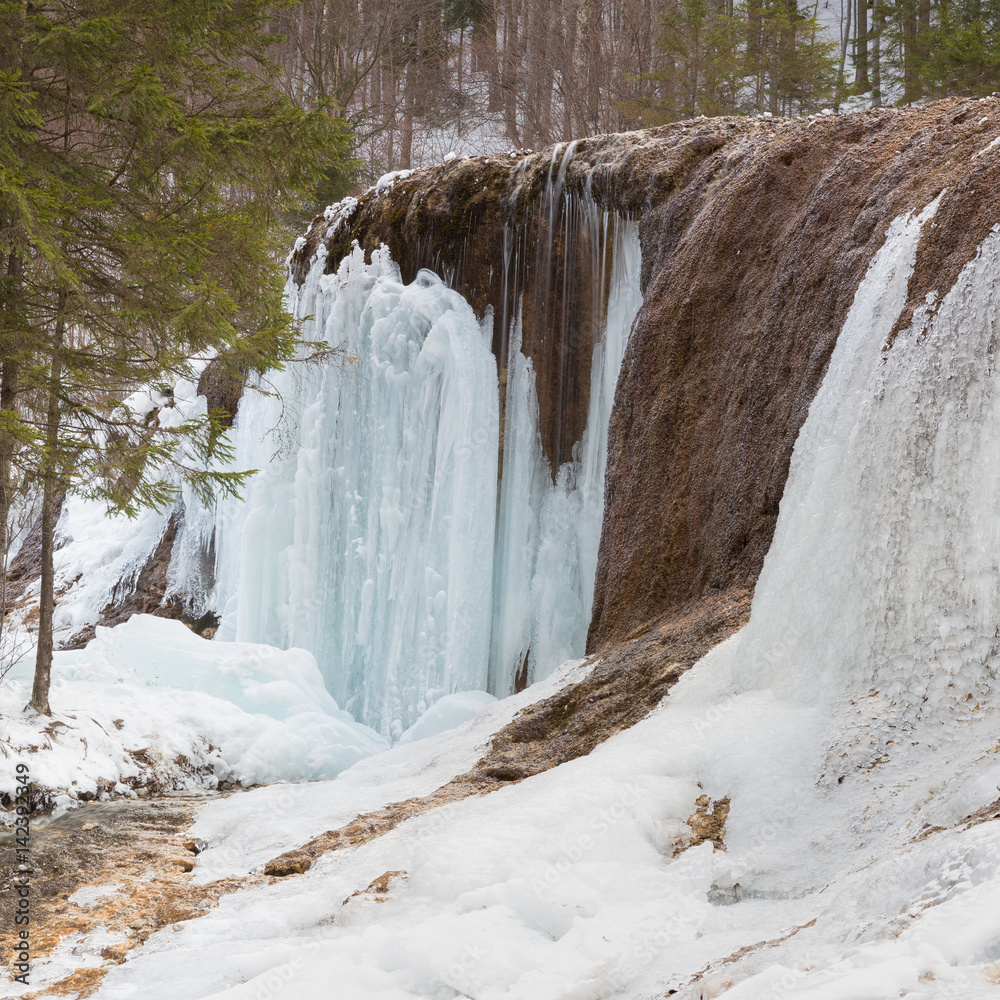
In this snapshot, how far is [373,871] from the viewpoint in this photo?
359 cm

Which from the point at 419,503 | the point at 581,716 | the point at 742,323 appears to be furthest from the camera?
the point at 419,503

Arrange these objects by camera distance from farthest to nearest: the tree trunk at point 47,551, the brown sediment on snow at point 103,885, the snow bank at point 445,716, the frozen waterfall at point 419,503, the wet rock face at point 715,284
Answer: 1. the frozen waterfall at point 419,503
2. the snow bank at point 445,716
3. the tree trunk at point 47,551
4. the wet rock face at point 715,284
5. the brown sediment on snow at point 103,885

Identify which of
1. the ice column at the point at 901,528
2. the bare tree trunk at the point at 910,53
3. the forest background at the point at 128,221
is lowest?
the ice column at the point at 901,528

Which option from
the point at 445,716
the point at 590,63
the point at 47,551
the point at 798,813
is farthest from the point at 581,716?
the point at 590,63

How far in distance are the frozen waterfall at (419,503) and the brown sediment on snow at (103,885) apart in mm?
3124

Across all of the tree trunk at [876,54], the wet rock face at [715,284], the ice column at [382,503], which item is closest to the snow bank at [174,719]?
the ice column at [382,503]

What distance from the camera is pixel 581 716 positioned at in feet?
16.8

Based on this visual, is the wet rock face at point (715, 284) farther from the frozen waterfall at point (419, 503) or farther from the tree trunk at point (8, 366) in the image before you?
the tree trunk at point (8, 366)

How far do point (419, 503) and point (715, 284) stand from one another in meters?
3.96

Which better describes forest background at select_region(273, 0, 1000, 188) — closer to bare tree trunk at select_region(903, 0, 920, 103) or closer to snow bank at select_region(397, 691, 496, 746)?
bare tree trunk at select_region(903, 0, 920, 103)

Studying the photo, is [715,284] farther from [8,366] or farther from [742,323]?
[8,366]

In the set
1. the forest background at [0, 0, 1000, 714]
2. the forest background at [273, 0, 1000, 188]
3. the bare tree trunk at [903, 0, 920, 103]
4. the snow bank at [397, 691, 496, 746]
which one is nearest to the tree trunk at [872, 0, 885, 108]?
the forest background at [273, 0, 1000, 188]

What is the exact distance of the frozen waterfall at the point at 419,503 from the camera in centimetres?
838

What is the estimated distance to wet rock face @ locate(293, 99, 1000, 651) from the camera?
200 inches
